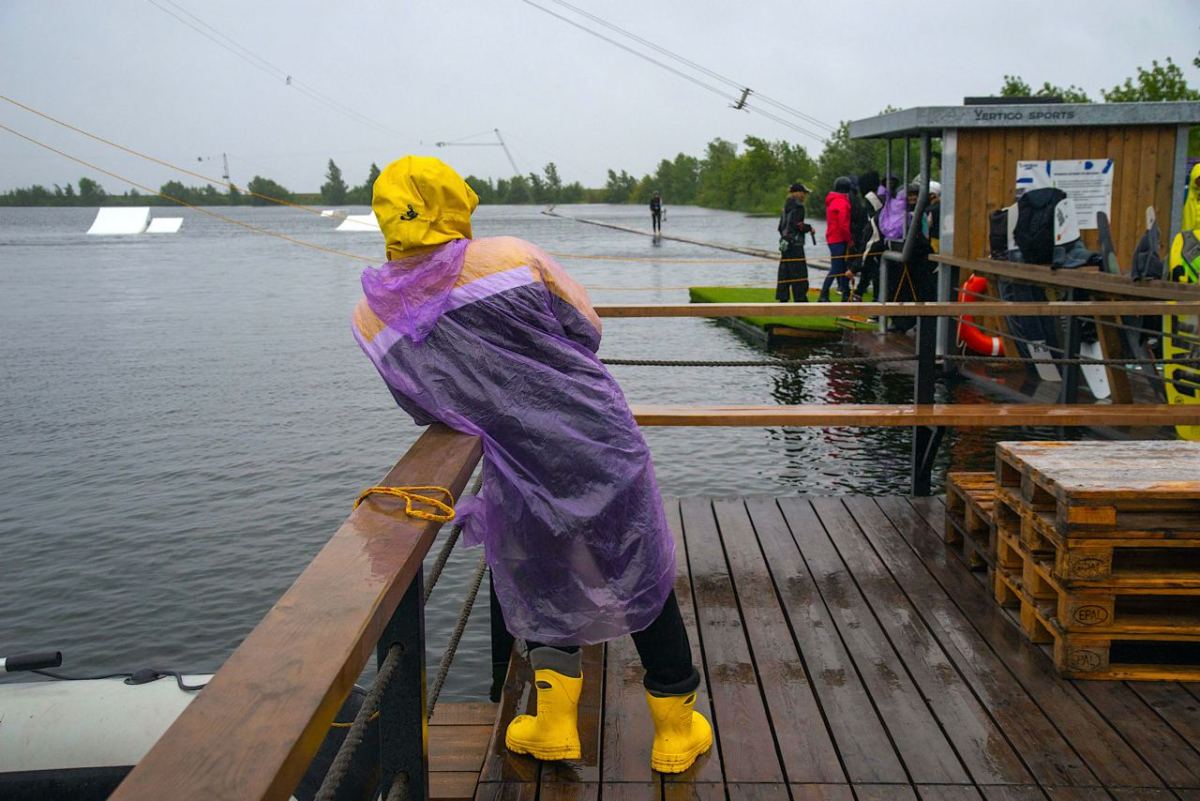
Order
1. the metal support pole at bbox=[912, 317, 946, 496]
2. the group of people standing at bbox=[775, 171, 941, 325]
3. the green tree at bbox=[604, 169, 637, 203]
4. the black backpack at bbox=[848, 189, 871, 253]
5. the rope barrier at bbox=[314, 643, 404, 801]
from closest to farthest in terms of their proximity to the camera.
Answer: the rope barrier at bbox=[314, 643, 404, 801] → the metal support pole at bbox=[912, 317, 946, 496] → the group of people standing at bbox=[775, 171, 941, 325] → the black backpack at bbox=[848, 189, 871, 253] → the green tree at bbox=[604, 169, 637, 203]

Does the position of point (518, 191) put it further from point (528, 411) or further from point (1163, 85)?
point (528, 411)

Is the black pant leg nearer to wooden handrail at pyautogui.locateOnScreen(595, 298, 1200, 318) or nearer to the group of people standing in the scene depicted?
wooden handrail at pyautogui.locateOnScreen(595, 298, 1200, 318)

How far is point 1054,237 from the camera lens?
10.2 m

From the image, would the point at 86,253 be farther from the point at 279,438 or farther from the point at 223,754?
the point at 223,754

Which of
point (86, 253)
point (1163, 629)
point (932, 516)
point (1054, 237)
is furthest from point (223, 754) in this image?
point (86, 253)

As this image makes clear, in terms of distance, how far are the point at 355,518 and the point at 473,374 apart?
2.16ft

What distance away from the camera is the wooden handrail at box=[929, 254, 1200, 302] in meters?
7.27

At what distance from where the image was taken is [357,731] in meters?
1.65

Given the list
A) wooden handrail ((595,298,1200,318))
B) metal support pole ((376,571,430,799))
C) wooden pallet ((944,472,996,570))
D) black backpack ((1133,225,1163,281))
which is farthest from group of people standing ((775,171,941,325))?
metal support pole ((376,571,430,799))

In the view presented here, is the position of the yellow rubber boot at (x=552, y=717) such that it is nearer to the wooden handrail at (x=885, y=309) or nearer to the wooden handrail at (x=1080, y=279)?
the wooden handrail at (x=885, y=309)

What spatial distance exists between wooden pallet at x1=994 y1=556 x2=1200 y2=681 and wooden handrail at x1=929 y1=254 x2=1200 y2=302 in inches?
167

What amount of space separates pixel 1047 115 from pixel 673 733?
9842 mm

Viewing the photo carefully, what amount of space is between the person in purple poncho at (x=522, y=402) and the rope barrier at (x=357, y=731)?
82cm

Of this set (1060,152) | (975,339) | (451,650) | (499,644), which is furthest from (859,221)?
(451,650)
